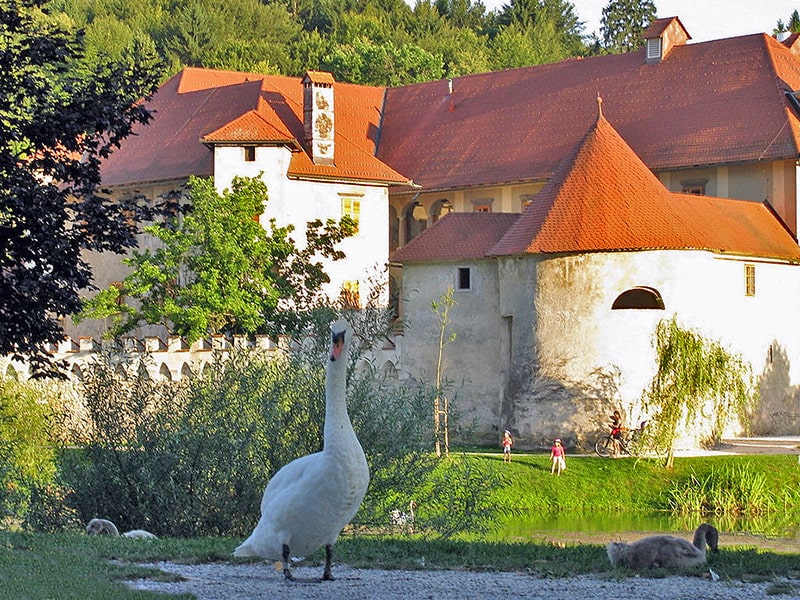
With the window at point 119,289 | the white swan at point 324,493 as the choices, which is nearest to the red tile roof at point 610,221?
the window at point 119,289

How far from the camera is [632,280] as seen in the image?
40.4 metres

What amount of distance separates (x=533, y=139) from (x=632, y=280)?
13.1 m

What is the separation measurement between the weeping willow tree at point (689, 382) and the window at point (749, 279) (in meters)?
3.92

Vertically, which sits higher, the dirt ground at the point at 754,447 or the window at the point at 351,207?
the window at the point at 351,207

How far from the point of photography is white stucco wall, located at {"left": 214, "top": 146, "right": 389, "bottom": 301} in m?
50.0

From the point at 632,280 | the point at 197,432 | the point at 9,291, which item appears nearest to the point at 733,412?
the point at 632,280

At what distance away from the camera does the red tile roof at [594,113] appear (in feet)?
155

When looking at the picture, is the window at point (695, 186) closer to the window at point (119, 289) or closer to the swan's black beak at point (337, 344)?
the window at point (119, 289)

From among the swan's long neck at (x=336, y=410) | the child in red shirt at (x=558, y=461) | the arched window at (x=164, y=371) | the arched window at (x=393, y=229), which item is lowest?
the child in red shirt at (x=558, y=461)

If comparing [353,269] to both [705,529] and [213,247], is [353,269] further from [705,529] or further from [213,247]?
[705,529]

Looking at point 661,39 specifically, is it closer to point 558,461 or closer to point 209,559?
point 558,461

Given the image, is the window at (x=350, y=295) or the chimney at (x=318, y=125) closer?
the window at (x=350, y=295)

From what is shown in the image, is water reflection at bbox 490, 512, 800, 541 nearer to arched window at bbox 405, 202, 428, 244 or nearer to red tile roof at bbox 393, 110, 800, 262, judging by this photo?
red tile roof at bbox 393, 110, 800, 262

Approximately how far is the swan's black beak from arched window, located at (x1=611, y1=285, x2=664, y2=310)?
28111 millimetres
